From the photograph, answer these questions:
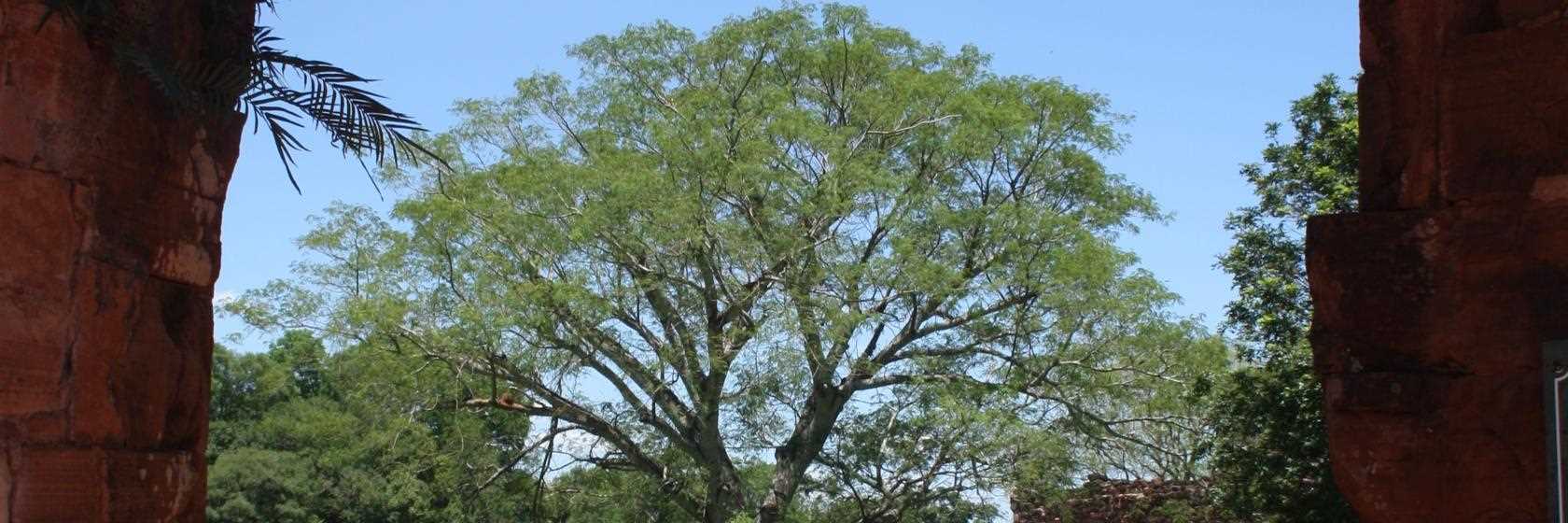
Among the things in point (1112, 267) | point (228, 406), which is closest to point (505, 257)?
point (1112, 267)

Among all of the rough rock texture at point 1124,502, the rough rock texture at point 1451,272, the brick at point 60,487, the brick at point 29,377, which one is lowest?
the brick at point 60,487

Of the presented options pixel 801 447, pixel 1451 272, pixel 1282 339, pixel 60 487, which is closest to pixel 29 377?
pixel 60 487

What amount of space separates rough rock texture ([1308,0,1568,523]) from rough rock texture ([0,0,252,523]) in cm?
283

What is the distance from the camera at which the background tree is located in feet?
39.6

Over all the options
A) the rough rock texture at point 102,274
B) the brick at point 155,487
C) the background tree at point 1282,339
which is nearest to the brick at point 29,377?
the rough rock texture at point 102,274

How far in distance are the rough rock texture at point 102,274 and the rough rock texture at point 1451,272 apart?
2.83 m

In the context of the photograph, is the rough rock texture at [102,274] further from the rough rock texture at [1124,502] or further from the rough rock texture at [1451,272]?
the rough rock texture at [1124,502]

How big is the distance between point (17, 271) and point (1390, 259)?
10.2 ft

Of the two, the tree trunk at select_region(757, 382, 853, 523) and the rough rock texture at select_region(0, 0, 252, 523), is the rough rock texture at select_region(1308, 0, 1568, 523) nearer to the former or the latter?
the rough rock texture at select_region(0, 0, 252, 523)

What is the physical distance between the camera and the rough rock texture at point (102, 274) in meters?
3.29

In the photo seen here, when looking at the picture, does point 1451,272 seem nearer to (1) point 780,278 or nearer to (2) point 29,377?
(2) point 29,377

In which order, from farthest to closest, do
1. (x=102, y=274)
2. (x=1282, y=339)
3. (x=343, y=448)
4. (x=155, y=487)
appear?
(x=343, y=448)
(x=1282, y=339)
(x=155, y=487)
(x=102, y=274)

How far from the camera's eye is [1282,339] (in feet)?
41.3

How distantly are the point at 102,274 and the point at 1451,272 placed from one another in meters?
3.12
